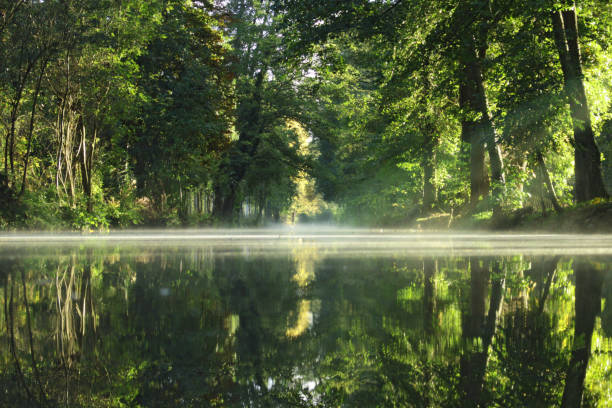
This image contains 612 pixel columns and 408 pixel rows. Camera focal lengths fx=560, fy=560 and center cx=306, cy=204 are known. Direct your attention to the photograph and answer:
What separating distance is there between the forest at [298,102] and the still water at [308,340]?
10.5 m

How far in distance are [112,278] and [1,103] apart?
15.1 metres

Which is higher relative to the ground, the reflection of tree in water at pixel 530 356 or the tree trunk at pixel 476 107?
the tree trunk at pixel 476 107

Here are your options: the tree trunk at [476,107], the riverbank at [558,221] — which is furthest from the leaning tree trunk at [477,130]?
the riverbank at [558,221]

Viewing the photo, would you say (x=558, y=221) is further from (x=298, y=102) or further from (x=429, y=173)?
(x=298, y=102)

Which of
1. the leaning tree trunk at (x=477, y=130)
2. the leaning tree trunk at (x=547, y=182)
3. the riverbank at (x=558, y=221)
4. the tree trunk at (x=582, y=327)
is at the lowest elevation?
the tree trunk at (x=582, y=327)

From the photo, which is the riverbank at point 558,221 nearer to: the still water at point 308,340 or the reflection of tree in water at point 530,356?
the still water at point 308,340

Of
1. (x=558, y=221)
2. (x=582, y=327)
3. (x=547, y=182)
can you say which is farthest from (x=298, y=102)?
(x=582, y=327)

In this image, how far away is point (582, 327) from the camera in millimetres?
3256

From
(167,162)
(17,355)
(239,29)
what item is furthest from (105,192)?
(17,355)

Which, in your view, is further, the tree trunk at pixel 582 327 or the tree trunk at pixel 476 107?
the tree trunk at pixel 476 107

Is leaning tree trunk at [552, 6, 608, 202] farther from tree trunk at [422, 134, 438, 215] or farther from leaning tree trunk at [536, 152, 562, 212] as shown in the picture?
tree trunk at [422, 134, 438, 215]

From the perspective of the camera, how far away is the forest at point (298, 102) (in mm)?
15328

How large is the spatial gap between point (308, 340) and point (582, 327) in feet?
5.27

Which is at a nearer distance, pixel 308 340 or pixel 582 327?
pixel 308 340
